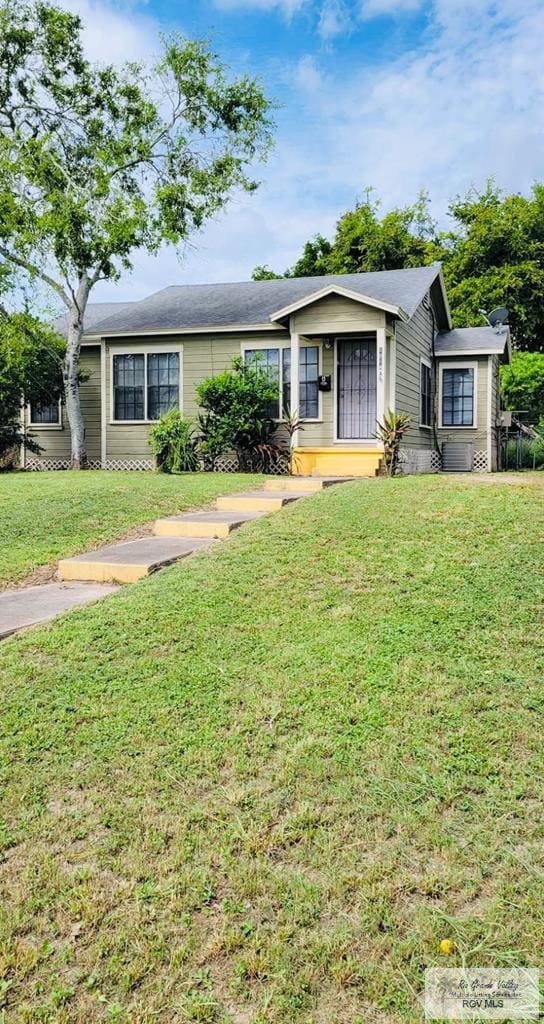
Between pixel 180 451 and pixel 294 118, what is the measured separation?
28.4 feet

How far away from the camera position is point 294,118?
16969 millimetres

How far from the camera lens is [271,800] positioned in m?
2.63

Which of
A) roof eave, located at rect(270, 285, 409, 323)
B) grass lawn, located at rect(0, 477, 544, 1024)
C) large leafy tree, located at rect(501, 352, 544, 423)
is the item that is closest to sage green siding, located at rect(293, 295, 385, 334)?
roof eave, located at rect(270, 285, 409, 323)

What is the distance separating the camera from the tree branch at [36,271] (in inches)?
623

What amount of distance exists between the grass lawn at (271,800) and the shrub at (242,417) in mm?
9572

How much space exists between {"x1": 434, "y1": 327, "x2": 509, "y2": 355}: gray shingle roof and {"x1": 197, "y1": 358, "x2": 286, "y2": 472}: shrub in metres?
5.29

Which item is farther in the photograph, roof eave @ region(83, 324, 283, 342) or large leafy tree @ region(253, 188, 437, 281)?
large leafy tree @ region(253, 188, 437, 281)

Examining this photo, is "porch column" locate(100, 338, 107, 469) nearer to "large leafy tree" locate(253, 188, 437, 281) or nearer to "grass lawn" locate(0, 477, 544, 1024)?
"grass lawn" locate(0, 477, 544, 1024)

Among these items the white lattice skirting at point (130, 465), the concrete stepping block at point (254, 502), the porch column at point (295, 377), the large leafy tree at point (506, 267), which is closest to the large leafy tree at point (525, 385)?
the large leafy tree at point (506, 267)

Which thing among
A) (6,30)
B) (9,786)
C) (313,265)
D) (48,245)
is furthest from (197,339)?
(313,265)

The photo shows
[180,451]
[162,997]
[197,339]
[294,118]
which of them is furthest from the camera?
[294,118]

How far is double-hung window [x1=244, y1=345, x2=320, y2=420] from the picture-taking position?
47.9 ft

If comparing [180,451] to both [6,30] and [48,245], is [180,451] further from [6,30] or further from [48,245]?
[6,30]
